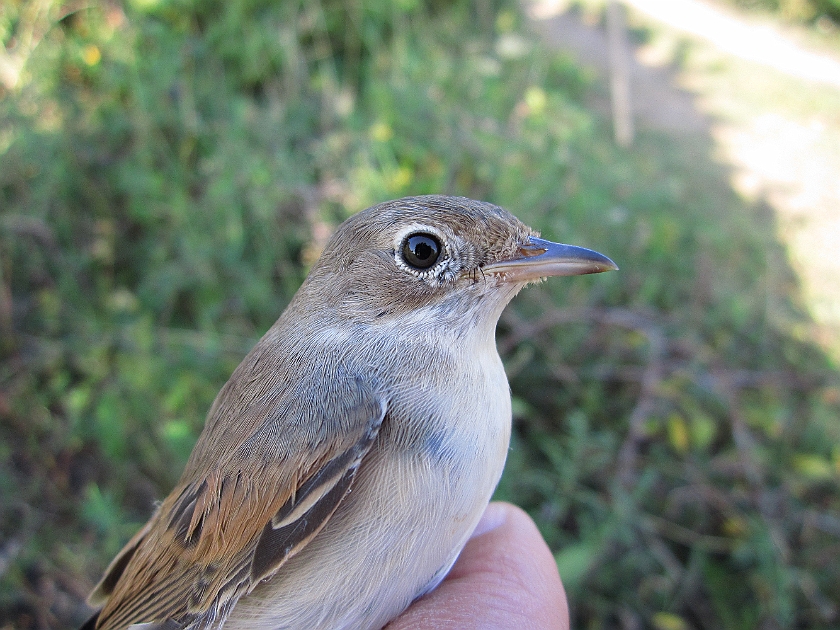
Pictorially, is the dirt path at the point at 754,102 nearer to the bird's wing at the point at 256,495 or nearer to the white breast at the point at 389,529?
the white breast at the point at 389,529

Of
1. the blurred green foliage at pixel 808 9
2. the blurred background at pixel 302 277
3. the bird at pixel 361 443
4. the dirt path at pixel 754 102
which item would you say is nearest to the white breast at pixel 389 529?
the bird at pixel 361 443

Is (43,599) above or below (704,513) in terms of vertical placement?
above

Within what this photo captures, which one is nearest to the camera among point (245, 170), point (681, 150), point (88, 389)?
point (88, 389)

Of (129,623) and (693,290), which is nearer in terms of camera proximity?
(129,623)

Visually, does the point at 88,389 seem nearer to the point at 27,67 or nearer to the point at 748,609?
the point at 27,67

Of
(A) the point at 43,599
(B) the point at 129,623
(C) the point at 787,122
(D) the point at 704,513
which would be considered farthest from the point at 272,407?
(C) the point at 787,122

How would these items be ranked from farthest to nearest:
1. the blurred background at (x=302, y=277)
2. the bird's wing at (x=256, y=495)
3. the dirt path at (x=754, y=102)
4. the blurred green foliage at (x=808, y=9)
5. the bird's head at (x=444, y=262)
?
1. the blurred green foliage at (x=808, y=9)
2. the dirt path at (x=754, y=102)
3. the blurred background at (x=302, y=277)
4. the bird's head at (x=444, y=262)
5. the bird's wing at (x=256, y=495)

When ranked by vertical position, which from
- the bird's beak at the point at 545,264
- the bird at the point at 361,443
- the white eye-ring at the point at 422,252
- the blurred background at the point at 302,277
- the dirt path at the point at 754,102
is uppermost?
the white eye-ring at the point at 422,252
